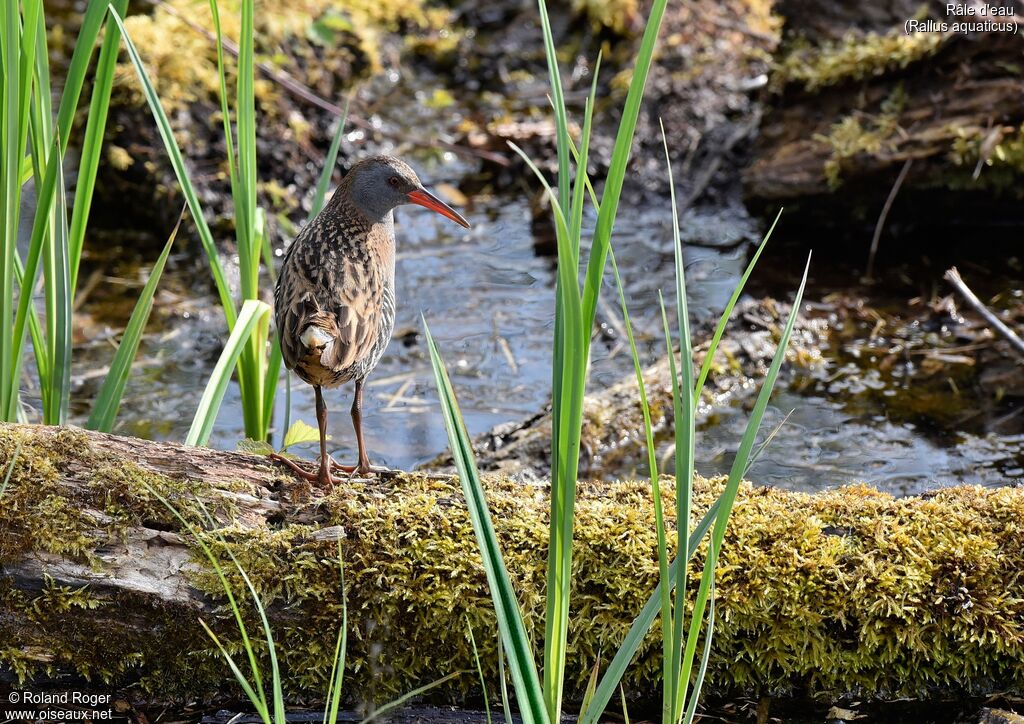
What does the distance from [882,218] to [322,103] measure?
3.73 m

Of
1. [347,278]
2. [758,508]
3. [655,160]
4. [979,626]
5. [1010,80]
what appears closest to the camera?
[979,626]

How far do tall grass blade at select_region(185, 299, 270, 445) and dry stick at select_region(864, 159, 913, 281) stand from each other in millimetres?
3991

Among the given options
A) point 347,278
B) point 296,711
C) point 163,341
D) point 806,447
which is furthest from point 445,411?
point 163,341

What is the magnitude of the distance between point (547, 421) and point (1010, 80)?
3577 mm

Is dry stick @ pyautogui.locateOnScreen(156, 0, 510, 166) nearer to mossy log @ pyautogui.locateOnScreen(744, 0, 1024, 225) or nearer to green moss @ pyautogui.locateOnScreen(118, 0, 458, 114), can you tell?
green moss @ pyautogui.locateOnScreen(118, 0, 458, 114)

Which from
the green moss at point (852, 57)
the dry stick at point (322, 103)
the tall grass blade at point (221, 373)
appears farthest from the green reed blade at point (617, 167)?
the dry stick at point (322, 103)

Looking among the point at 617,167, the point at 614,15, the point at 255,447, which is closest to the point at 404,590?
the point at 255,447

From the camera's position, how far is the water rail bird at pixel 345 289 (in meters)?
3.26

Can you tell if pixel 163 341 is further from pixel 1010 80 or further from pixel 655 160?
pixel 1010 80

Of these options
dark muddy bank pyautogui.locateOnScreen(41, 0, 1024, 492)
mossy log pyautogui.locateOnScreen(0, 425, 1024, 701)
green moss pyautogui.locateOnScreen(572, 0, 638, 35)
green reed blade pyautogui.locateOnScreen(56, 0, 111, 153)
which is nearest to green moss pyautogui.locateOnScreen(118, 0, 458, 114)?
dark muddy bank pyautogui.locateOnScreen(41, 0, 1024, 492)

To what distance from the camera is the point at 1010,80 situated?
600 cm

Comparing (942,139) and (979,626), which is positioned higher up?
(942,139)

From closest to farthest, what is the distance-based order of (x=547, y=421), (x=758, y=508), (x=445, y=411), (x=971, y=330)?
(x=445, y=411) < (x=758, y=508) < (x=547, y=421) < (x=971, y=330)

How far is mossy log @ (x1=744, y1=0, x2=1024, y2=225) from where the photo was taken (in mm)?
6020
